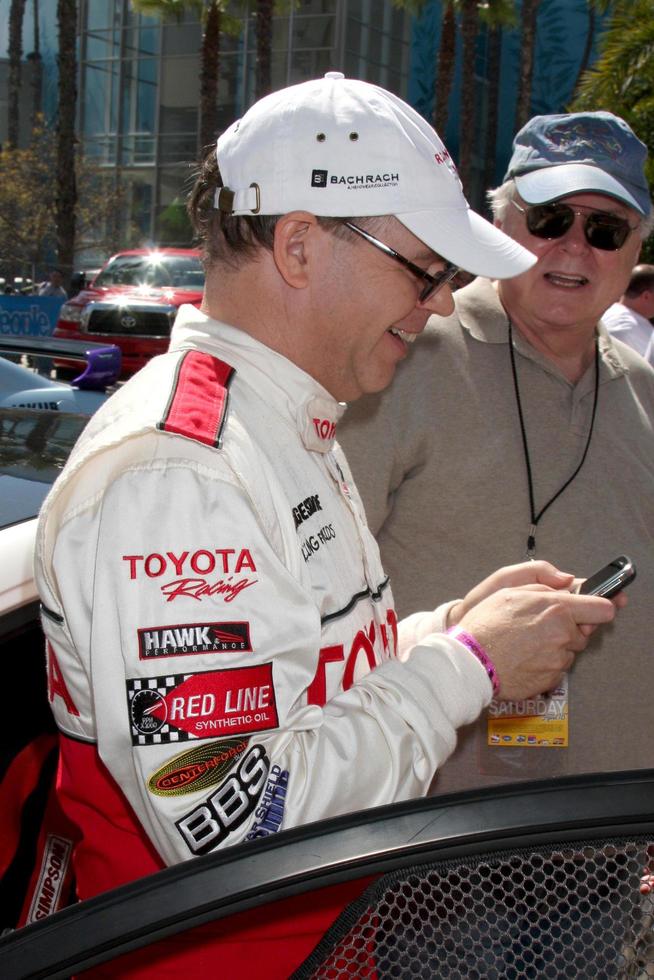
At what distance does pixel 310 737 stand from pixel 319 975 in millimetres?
278

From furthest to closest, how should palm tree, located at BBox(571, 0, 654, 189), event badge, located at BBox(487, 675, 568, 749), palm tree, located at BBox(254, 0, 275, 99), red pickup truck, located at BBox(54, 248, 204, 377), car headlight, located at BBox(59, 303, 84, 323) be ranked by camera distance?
palm tree, located at BBox(254, 0, 275, 99) → car headlight, located at BBox(59, 303, 84, 323) → red pickup truck, located at BBox(54, 248, 204, 377) → palm tree, located at BBox(571, 0, 654, 189) → event badge, located at BBox(487, 675, 568, 749)

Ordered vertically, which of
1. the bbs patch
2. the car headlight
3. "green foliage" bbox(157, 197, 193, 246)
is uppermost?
the bbs patch

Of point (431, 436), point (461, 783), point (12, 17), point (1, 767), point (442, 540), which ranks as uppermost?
point (12, 17)

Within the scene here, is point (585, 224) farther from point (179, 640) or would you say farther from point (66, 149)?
point (66, 149)

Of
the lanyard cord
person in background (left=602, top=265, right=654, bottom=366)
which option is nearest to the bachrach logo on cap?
the lanyard cord

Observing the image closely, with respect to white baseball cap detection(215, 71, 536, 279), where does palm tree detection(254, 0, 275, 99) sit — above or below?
above

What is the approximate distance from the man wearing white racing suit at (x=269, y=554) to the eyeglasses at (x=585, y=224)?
2.57ft

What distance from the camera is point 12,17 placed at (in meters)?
34.3

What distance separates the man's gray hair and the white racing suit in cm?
124

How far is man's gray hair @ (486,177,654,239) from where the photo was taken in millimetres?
2564

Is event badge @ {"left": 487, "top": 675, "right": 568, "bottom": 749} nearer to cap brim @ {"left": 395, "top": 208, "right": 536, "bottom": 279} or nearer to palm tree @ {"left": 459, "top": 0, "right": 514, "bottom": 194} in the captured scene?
cap brim @ {"left": 395, "top": 208, "right": 536, "bottom": 279}

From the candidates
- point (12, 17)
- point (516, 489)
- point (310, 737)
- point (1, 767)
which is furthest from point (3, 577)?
point (12, 17)

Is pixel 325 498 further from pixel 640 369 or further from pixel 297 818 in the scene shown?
pixel 640 369

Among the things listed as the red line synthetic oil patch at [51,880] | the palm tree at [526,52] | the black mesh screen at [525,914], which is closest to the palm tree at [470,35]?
the palm tree at [526,52]
